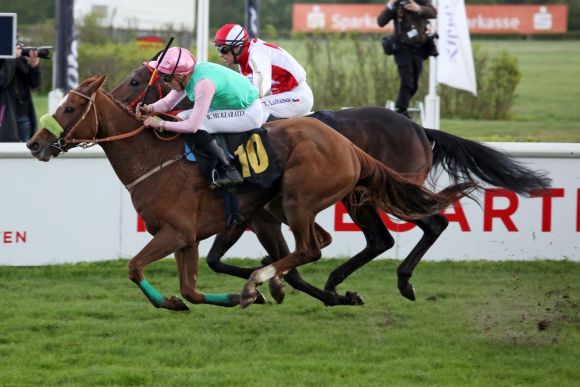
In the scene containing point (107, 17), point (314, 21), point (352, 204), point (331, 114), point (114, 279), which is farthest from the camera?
point (314, 21)

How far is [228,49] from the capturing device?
7207 mm

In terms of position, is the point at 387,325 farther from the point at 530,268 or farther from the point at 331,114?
the point at 530,268

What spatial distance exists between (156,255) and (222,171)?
1.88 feet

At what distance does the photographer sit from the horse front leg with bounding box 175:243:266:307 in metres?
4.85

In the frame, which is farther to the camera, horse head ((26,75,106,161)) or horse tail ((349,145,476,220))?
horse tail ((349,145,476,220))

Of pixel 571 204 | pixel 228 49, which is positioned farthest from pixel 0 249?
pixel 571 204

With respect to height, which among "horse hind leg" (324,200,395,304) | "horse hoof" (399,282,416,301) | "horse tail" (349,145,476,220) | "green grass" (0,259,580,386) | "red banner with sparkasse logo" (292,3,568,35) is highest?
"red banner with sparkasse logo" (292,3,568,35)

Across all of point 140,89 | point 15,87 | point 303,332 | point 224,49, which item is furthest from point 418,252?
point 15,87

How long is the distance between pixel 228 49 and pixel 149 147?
1.05m

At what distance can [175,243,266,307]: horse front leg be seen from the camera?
6348 mm

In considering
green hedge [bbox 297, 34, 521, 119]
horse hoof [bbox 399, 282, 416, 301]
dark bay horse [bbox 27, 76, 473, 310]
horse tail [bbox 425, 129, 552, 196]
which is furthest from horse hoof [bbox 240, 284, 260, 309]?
green hedge [bbox 297, 34, 521, 119]

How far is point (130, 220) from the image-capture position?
8852 millimetres

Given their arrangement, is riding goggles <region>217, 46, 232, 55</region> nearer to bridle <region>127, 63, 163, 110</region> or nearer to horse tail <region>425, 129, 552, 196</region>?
bridle <region>127, 63, 163, 110</region>

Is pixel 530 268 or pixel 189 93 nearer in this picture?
pixel 189 93
